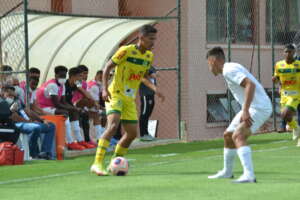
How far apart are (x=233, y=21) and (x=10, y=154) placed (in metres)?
14.3

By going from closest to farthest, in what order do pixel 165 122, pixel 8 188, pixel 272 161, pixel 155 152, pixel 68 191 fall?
pixel 68 191, pixel 8 188, pixel 272 161, pixel 155 152, pixel 165 122

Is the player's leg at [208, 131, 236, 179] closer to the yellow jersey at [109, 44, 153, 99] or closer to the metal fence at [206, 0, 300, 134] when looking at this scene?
the yellow jersey at [109, 44, 153, 99]

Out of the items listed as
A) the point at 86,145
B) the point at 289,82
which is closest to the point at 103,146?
the point at 86,145

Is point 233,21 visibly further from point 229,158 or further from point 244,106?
point 244,106

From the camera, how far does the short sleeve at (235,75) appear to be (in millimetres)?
10648

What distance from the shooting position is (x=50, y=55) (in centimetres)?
2289

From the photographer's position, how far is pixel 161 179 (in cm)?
1145

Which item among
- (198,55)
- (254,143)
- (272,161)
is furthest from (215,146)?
(198,55)

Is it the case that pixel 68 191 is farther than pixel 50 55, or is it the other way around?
pixel 50 55

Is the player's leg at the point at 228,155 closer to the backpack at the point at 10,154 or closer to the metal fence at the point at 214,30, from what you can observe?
the backpack at the point at 10,154

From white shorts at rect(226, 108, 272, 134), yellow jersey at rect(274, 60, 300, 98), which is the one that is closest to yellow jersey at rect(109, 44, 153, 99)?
white shorts at rect(226, 108, 272, 134)

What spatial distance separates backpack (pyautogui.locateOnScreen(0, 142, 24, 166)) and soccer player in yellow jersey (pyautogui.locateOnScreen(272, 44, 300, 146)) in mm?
7156

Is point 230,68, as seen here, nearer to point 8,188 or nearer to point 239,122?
point 239,122

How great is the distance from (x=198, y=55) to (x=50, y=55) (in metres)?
5.40
